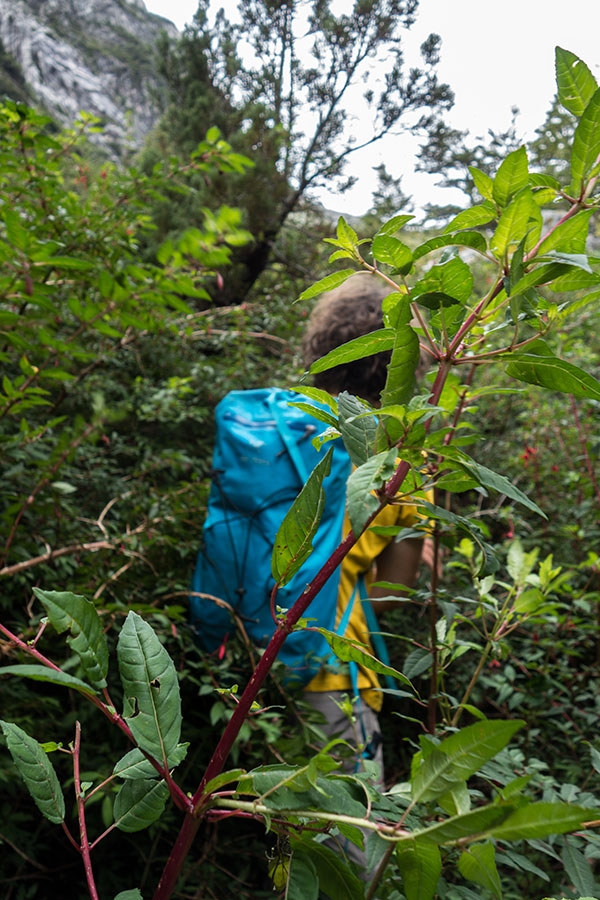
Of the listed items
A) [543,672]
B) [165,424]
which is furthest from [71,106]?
[543,672]

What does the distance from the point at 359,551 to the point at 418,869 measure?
1170 mm

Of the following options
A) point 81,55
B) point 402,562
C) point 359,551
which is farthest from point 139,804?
point 81,55

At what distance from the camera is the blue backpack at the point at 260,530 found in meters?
1.31

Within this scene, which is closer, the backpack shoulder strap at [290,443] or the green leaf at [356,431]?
the green leaf at [356,431]

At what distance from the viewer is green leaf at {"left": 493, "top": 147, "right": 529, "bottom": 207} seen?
0.39 meters

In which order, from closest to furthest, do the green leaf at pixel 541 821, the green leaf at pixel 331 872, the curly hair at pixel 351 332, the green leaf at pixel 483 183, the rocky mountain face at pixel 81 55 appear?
the green leaf at pixel 541 821
the green leaf at pixel 331 872
the green leaf at pixel 483 183
the curly hair at pixel 351 332
the rocky mountain face at pixel 81 55

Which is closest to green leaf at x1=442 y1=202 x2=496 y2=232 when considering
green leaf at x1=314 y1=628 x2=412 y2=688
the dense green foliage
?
the dense green foliage

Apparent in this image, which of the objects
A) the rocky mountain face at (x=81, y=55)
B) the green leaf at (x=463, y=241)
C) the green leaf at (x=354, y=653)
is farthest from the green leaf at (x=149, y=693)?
the rocky mountain face at (x=81, y=55)

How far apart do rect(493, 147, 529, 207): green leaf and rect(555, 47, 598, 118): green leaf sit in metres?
0.08

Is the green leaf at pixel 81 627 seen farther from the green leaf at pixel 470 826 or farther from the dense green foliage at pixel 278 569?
the green leaf at pixel 470 826

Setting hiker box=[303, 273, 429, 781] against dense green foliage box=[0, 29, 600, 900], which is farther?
hiker box=[303, 273, 429, 781]

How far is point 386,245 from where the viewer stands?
1.32 feet

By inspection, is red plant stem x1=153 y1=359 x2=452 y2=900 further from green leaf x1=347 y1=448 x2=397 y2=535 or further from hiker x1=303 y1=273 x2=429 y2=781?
hiker x1=303 y1=273 x2=429 y2=781

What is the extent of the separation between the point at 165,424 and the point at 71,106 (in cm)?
3232
